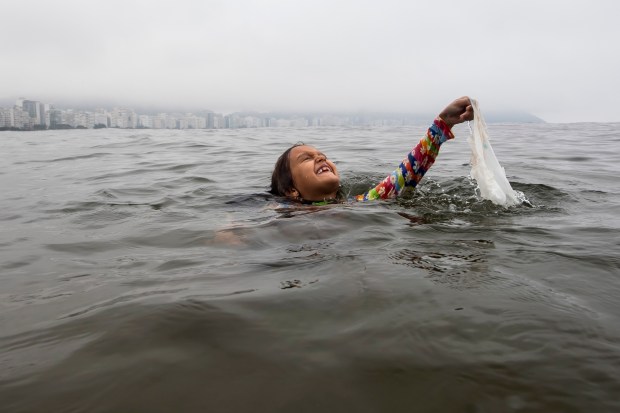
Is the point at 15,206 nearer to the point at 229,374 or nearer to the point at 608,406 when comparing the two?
the point at 229,374

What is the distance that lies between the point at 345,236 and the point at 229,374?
176 centimetres

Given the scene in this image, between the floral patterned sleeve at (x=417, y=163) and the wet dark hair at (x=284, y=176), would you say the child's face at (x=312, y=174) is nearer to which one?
the wet dark hair at (x=284, y=176)

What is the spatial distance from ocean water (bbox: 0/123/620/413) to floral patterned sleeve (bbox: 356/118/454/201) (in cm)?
38

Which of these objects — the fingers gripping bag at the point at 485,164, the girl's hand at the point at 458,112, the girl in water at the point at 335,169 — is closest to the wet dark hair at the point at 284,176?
the girl in water at the point at 335,169

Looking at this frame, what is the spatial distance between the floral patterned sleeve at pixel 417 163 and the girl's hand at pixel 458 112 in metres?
0.08

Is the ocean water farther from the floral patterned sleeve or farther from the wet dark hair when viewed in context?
the wet dark hair

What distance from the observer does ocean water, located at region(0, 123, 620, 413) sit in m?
1.23

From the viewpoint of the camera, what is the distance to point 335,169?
4574 millimetres

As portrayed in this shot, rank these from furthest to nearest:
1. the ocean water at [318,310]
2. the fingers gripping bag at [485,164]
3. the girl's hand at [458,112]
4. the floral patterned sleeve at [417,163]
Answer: the floral patterned sleeve at [417,163], the girl's hand at [458,112], the fingers gripping bag at [485,164], the ocean water at [318,310]

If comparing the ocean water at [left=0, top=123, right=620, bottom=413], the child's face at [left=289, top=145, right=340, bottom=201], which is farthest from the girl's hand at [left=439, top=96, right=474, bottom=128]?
the child's face at [left=289, top=145, right=340, bottom=201]

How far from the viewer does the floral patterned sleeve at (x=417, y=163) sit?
13.5 ft

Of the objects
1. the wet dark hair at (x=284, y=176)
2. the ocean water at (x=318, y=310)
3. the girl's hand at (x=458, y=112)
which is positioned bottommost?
the ocean water at (x=318, y=310)

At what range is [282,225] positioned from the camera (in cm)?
336

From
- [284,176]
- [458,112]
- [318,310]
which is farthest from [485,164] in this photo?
[318,310]
